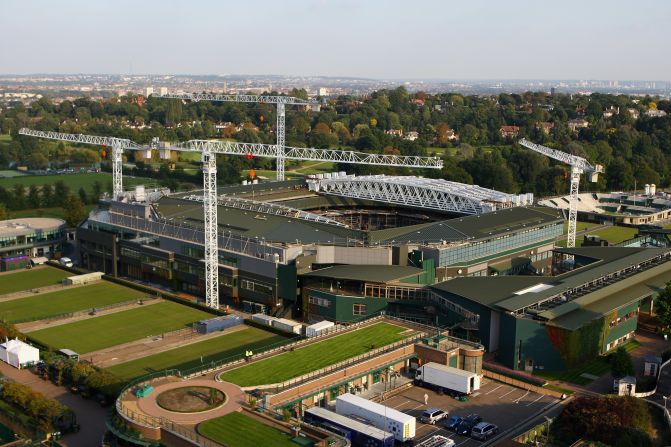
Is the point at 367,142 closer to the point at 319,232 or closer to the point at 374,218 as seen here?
the point at 374,218

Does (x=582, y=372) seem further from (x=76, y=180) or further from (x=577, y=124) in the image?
(x=577, y=124)

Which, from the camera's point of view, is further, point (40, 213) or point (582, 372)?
point (40, 213)

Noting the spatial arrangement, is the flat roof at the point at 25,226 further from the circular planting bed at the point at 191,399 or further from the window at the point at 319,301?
the circular planting bed at the point at 191,399

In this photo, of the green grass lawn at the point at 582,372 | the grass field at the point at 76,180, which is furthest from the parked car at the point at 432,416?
the grass field at the point at 76,180

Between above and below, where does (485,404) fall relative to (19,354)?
below

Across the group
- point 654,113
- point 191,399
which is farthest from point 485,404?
point 654,113

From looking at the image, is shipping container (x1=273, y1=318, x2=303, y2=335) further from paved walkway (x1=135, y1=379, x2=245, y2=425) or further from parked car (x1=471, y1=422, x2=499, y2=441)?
parked car (x1=471, y1=422, x2=499, y2=441)

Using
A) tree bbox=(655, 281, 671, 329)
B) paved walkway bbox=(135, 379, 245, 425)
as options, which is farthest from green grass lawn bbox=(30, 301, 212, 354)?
tree bbox=(655, 281, 671, 329)

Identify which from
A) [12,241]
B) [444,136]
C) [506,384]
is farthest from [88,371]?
[444,136]
